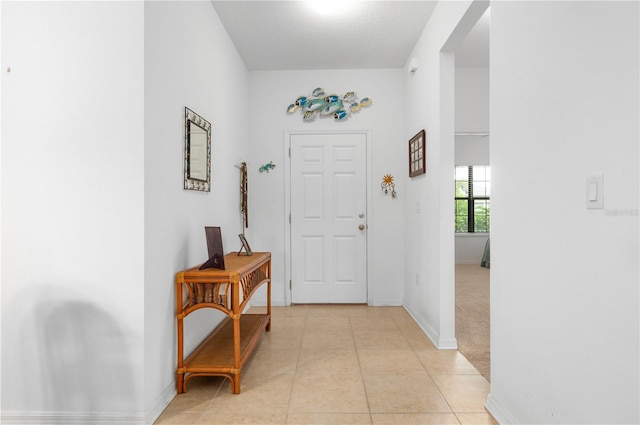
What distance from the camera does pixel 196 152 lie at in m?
2.60

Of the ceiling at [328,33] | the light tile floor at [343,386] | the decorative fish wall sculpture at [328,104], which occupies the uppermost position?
the ceiling at [328,33]

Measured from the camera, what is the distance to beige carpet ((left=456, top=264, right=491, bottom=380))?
2811mm

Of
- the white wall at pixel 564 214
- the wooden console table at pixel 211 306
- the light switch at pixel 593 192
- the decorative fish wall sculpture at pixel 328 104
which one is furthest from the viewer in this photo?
the decorative fish wall sculpture at pixel 328 104

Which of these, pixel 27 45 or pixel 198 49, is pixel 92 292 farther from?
pixel 198 49

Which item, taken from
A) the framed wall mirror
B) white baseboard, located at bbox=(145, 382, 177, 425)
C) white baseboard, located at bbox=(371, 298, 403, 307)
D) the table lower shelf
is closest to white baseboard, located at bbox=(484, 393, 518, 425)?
the table lower shelf

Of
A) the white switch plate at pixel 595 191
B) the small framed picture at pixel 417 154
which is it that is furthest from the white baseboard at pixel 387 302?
the white switch plate at pixel 595 191

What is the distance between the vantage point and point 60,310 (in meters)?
1.87

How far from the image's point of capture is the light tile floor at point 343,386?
1.99m

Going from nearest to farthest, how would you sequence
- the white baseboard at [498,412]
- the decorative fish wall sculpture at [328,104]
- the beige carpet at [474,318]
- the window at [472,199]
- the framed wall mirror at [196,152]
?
1. the white baseboard at [498,412]
2. the framed wall mirror at [196,152]
3. the beige carpet at [474,318]
4. the decorative fish wall sculpture at [328,104]
5. the window at [472,199]

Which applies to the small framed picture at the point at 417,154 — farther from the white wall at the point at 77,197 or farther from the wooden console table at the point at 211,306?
the white wall at the point at 77,197

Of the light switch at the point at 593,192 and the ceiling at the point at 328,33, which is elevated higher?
the ceiling at the point at 328,33

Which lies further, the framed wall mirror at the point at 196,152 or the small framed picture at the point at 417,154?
the small framed picture at the point at 417,154

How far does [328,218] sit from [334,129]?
3.30 ft

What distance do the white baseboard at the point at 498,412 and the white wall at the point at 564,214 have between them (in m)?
0.01
